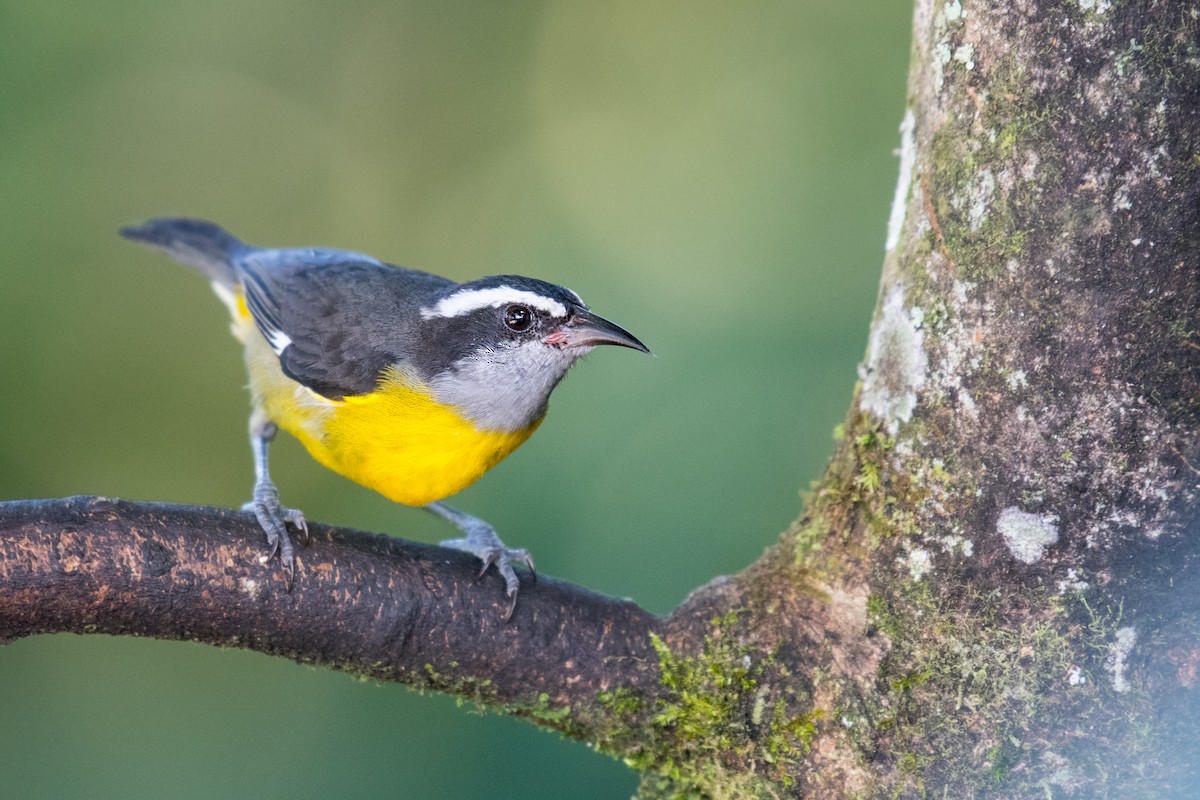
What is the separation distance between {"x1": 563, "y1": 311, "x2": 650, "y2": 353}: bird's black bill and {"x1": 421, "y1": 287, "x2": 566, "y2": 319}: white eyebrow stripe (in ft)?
0.20

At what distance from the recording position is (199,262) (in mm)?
6070

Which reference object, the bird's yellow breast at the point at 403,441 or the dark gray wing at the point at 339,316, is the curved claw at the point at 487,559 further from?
the dark gray wing at the point at 339,316

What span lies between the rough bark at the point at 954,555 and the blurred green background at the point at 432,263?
2.11m

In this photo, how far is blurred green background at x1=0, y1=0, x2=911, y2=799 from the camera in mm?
5719

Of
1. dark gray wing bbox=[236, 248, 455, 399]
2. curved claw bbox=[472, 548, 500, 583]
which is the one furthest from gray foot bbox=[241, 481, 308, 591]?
dark gray wing bbox=[236, 248, 455, 399]

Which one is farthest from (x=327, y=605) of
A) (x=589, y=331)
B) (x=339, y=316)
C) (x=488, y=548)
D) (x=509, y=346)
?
(x=339, y=316)

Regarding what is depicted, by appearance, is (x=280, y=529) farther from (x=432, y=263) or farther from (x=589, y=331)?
(x=432, y=263)

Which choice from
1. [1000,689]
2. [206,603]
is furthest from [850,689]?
[206,603]

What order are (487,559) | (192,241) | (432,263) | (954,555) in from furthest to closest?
(432,263)
(192,241)
(487,559)
(954,555)

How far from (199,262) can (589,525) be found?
2.78m

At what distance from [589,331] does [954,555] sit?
5.47 ft

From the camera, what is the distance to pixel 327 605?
3092 mm

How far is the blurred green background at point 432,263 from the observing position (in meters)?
5.72

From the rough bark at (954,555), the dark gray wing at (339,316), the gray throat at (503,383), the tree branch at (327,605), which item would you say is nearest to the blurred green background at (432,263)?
the dark gray wing at (339,316)
